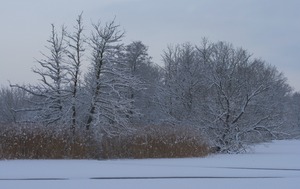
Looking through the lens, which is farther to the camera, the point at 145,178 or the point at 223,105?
the point at 223,105

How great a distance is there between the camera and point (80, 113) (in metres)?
28.8

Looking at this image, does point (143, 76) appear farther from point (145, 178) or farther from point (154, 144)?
point (145, 178)

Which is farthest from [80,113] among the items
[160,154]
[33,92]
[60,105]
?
[160,154]

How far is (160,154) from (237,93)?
1275 cm

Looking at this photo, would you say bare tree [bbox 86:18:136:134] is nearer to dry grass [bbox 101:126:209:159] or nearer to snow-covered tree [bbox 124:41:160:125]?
dry grass [bbox 101:126:209:159]

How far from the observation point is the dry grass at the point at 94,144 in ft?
77.6

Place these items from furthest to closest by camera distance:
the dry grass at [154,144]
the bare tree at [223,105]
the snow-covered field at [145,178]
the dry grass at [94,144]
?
the bare tree at [223,105]
the dry grass at [154,144]
the dry grass at [94,144]
the snow-covered field at [145,178]

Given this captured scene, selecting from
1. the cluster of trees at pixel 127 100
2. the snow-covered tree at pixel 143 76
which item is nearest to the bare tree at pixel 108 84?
the cluster of trees at pixel 127 100

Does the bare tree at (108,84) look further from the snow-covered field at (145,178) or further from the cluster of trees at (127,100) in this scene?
the snow-covered field at (145,178)

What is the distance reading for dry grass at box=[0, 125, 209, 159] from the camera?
77.6 feet

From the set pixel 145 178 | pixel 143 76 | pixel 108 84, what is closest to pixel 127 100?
pixel 108 84

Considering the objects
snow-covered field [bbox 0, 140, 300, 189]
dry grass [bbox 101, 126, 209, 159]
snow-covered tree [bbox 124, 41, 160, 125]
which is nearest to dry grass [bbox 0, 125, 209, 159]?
dry grass [bbox 101, 126, 209, 159]

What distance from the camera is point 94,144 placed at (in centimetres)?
2494

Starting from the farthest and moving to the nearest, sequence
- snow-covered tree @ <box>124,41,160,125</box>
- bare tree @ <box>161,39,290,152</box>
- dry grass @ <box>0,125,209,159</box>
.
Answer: snow-covered tree @ <box>124,41,160,125</box>
bare tree @ <box>161,39,290,152</box>
dry grass @ <box>0,125,209,159</box>
